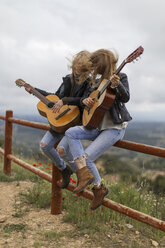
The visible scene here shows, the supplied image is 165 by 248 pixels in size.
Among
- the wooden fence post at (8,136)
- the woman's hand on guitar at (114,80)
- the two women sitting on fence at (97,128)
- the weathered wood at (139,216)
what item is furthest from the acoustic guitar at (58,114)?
the wooden fence post at (8,136)

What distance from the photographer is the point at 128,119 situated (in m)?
2.54

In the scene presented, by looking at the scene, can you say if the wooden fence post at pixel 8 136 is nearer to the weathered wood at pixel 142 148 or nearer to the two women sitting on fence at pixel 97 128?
the two women sitting on fence at pixel 97 128

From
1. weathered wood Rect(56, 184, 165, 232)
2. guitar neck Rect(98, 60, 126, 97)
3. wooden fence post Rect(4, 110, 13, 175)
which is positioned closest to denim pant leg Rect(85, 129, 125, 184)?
guitar neck Rect(98, 60, 126, 97)

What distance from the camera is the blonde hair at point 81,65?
106 inches

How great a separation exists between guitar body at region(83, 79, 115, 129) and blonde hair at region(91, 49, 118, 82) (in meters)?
0.11

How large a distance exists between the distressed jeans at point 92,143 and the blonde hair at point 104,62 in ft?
1.80

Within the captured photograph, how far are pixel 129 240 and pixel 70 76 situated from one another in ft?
6.37

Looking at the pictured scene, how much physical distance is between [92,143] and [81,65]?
0.82m

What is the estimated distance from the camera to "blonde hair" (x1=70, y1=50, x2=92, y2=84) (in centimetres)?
270

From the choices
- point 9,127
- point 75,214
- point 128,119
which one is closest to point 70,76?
point 128,119

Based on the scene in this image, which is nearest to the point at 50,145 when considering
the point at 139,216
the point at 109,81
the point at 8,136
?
the point at 109,81

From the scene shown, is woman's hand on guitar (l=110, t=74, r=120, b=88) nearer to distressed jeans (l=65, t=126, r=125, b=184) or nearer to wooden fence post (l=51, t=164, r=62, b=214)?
distressed jeans (l=65, t=126, r=125, b=184)

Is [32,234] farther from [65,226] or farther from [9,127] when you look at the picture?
[9,127]

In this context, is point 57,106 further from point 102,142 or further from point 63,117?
point 102,142
